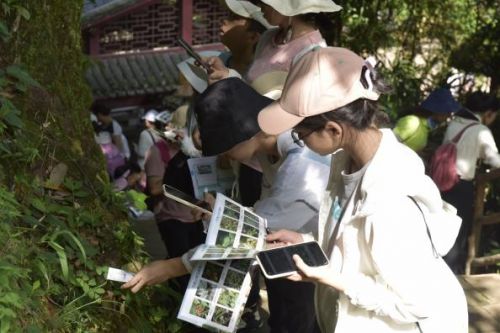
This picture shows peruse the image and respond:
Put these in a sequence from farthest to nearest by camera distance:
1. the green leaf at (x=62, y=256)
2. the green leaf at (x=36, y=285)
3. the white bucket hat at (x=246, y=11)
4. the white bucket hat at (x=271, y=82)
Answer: the white bucket hat at (x=246, y=11), the white bucket hat at (x=271, y=82), the green leaf at (x=62, y=256), the green leaf at (x=36, y=285)

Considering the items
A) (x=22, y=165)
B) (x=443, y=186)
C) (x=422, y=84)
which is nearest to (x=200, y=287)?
Answer: (x=22, y=165)

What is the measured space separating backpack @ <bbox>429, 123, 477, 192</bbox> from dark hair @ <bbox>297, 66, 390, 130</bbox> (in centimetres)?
345

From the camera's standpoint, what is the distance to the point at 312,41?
4.16 m

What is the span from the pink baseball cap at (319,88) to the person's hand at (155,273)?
0.72 m

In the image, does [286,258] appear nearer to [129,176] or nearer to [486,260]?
[486,260]

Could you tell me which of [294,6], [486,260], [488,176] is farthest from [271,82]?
[486,260]

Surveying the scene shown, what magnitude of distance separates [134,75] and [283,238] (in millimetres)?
9153

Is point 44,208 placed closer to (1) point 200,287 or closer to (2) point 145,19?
(1) point 200,287

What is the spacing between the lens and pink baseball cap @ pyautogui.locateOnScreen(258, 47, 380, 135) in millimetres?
2535

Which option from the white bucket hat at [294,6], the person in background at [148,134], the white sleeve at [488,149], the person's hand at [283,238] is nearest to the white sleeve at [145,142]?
the person in background at [148,134]

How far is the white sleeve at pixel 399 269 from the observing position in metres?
2.42

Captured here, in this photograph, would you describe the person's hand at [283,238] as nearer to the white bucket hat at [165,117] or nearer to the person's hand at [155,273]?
the person's hand at [155,273]

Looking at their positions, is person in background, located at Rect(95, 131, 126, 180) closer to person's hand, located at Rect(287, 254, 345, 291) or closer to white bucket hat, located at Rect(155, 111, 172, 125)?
white bucket hat, located at Rect(155, 111, 172, 125)

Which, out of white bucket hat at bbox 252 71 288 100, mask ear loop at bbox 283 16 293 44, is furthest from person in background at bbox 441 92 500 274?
white bucket hat at bbox 252 71 288 100
